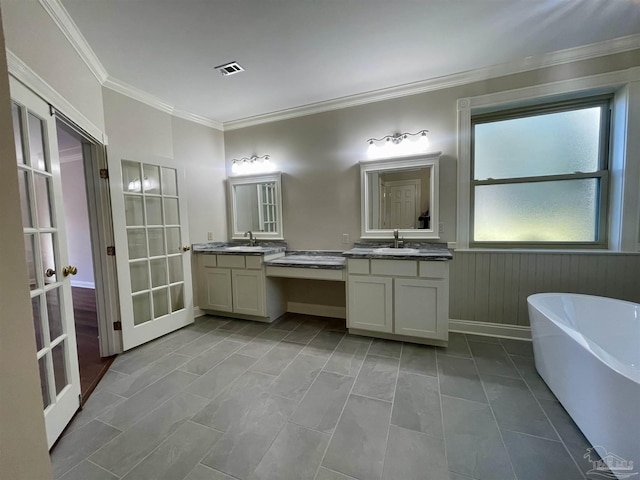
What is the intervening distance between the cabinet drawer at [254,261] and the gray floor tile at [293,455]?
1.82 meters

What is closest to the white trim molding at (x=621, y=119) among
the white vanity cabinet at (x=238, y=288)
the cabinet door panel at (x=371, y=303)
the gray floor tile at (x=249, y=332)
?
the cabinet door panel at (x=371, y=303)

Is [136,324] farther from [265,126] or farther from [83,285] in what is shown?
[83,285]

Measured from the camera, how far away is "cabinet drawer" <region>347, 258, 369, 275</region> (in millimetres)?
2680

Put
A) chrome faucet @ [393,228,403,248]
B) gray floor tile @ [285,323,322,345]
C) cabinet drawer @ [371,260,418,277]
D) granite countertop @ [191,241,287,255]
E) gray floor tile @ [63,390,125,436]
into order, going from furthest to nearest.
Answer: granite countertop @ [191,241,287,255] → chrome faucet @ [393,228,403,248] → gray floor tile @ [285,323,322,345] → cabinet drawer @ [371,260,418,277] → gray floor tile @ [63,390,125,436]

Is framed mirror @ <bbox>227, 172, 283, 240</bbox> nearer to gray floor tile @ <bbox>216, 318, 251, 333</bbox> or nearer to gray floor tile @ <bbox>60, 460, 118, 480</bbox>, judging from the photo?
gray floor tile @ <bbox>216, 318, 251, 333</bbox>

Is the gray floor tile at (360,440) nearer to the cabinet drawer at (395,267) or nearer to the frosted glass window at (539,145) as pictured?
the cabinet drawer at (395,267)

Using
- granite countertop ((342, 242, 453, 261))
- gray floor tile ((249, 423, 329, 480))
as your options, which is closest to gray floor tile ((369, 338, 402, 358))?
granite countertop ((342, 242, 453, 261))

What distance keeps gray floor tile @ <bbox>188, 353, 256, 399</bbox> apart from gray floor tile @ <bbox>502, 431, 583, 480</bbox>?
1846mm

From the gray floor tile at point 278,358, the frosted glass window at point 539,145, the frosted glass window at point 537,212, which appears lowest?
the gray floor tile at point 278,358

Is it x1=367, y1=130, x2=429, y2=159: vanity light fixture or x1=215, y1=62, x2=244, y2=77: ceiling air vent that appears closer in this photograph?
x1=215, y1=62, x2=244, y2=77: ceiling air vent

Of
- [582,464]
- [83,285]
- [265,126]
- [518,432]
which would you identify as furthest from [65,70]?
[83,285]

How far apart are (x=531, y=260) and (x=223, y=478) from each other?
9.82 feet

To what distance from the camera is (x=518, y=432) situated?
4.99ft

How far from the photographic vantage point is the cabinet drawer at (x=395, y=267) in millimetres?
2502
